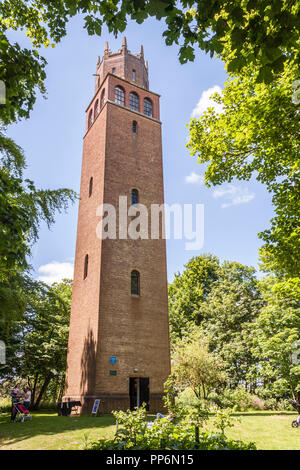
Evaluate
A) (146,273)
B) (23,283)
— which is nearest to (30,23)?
(23,283)

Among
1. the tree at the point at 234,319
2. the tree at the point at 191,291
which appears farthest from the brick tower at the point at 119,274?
the tree at the point at 191,291

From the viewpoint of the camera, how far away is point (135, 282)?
17719 millimetres

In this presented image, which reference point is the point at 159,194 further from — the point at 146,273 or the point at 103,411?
the point at 103,411

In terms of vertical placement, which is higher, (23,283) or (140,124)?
(140,124)

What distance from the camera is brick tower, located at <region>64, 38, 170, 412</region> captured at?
15344mm

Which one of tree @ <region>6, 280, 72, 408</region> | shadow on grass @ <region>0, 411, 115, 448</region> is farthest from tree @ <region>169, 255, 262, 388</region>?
shadow on grass @ <region>0, 411, 115, 448</region>

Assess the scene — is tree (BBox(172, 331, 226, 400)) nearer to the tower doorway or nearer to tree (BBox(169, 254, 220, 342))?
the tower doorway

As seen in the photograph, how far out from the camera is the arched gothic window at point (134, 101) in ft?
75.3

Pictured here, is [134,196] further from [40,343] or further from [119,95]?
[40,343]

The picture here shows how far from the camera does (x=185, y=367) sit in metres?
21.5

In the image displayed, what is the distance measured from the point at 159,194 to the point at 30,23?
1405 centimetres

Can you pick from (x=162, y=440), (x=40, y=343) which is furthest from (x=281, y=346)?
(x=162, y=440)
